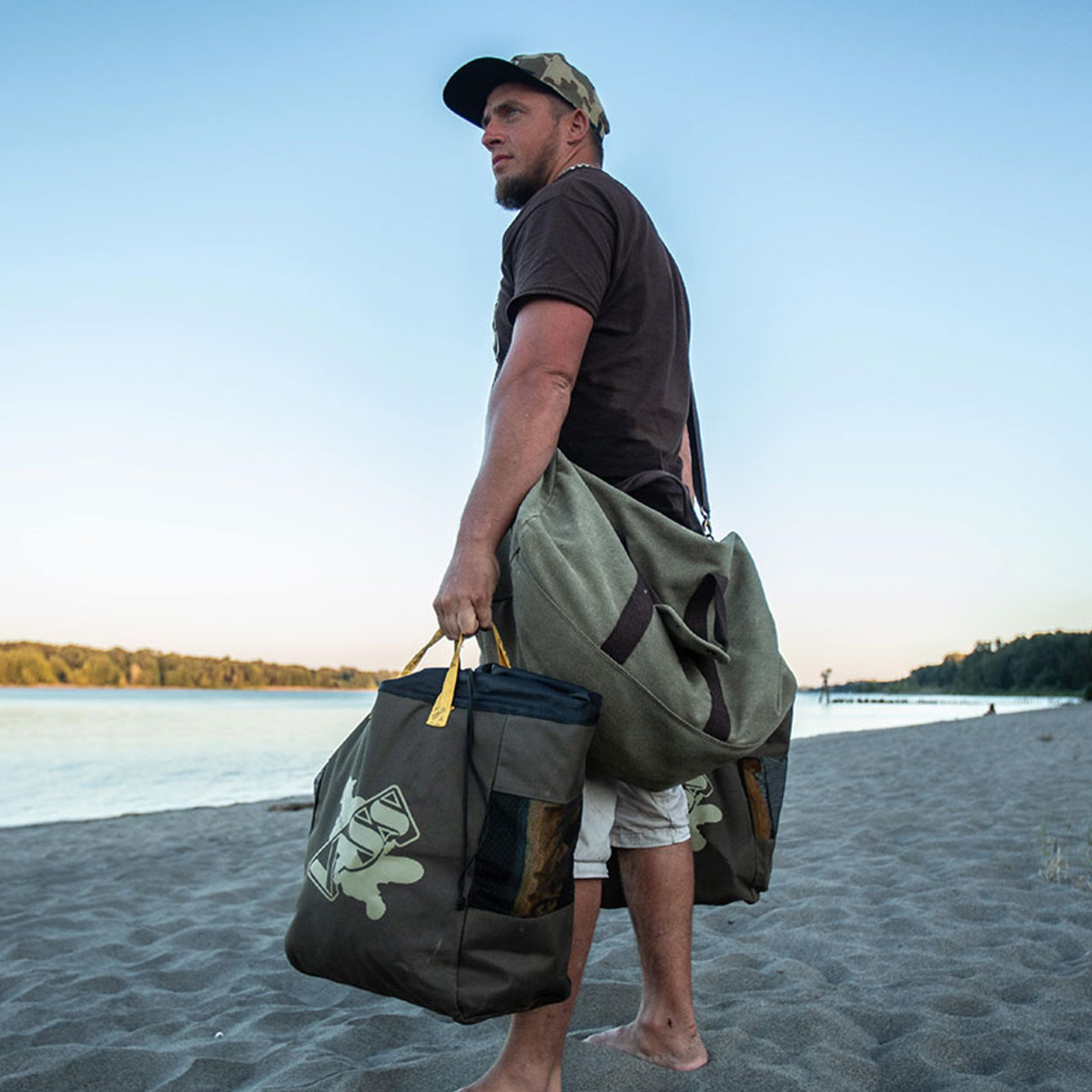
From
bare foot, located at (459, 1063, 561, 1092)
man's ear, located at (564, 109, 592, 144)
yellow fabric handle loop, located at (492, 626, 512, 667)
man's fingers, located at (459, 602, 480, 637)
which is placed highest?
man's ear, located at (564, 109, 592, 144)

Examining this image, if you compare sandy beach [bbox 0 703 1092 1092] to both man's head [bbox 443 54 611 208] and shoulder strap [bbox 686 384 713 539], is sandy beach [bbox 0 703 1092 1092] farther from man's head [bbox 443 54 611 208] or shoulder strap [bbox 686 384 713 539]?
man's head [bbox 443 54 611 208]

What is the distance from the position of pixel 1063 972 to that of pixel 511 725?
207 centimetres

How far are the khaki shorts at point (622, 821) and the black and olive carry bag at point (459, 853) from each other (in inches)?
6.5

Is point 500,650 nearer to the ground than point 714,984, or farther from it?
farther from it

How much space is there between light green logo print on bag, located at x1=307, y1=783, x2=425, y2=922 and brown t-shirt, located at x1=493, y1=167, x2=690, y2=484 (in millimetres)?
825

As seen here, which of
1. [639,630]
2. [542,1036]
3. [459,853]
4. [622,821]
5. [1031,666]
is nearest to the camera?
[459,853]

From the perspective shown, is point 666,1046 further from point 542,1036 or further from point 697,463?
point 697,463

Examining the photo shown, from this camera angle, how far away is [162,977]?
279cm

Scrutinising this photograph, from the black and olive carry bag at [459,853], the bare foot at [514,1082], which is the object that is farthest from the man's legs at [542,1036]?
the black and olive carry bag at [459,853]

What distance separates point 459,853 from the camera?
135cm

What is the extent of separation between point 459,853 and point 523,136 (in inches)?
61.7

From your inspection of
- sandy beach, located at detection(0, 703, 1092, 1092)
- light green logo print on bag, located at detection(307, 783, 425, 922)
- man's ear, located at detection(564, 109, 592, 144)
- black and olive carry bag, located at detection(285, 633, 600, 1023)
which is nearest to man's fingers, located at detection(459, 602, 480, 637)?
black and olive carry bag, located at detection(285, 633, 600, 1023)

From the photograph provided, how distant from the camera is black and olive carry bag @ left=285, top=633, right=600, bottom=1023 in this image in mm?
1313

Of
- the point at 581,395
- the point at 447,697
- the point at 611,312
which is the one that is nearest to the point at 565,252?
the point at 611,312
